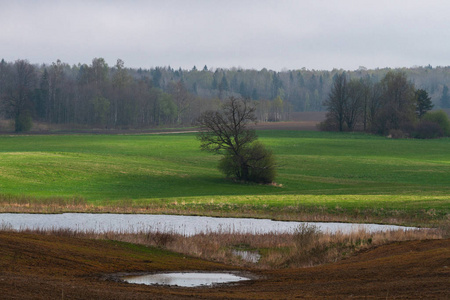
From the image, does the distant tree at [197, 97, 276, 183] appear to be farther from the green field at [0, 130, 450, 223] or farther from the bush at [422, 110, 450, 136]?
the bush at [422, 110, 450, 136]

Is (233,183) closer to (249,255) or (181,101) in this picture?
(249,255)

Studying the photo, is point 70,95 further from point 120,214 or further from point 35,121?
point 120,214

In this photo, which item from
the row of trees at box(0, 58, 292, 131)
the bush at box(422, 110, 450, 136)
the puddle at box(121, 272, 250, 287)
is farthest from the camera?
the row of trees at box(0, 58, 292, 131)

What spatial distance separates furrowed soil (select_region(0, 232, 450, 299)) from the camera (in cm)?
1195

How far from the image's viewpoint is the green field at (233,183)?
129 ft

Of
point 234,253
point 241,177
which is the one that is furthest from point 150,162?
point 234,253

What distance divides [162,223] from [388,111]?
9907 centimetres

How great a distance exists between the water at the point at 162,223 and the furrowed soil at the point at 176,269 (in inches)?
405

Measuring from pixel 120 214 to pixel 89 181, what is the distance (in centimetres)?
1817

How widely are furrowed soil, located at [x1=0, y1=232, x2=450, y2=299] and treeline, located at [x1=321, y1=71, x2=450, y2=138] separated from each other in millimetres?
107235

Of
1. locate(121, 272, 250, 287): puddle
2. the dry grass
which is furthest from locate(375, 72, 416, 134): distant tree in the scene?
locate(121, 272, 250, 287): puddle

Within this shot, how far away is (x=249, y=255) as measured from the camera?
24125mm

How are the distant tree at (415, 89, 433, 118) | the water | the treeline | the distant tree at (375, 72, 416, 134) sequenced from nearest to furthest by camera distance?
the water → the treeline → the distant tree at (375, 72, 416, 134) → the distant tree at (415, 89, 433, 118)

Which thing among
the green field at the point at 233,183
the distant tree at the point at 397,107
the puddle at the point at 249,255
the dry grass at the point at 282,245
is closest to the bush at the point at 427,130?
the distant tree at the point at 397,107
